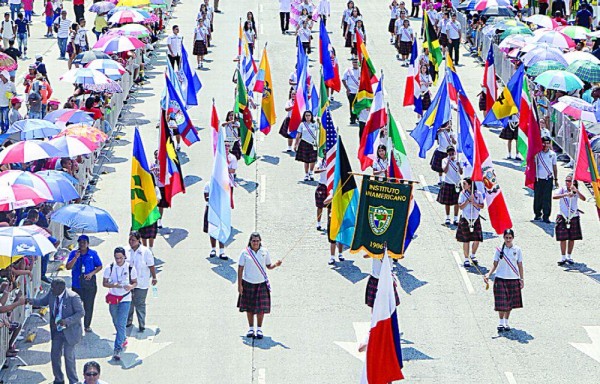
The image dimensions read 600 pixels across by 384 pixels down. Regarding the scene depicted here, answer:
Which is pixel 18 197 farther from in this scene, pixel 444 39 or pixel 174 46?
pixel 444 39

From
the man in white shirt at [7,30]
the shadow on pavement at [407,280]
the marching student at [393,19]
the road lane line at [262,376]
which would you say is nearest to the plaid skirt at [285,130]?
the shadow on pavement at [407,280]

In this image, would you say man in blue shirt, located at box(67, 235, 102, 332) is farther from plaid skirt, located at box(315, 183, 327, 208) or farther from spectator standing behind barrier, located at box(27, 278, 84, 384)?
plaid skirt, located at box(315, 183, 327, 208)

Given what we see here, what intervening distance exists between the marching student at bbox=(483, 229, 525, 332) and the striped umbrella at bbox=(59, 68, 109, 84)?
13.1 meters

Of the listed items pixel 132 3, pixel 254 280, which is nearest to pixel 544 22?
pixel 132 3

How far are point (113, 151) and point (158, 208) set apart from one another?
6908 millimetres

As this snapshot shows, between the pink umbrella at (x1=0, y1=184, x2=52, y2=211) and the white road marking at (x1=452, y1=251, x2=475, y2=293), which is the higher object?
Answer: the pink umbrella at (x1=0, y1=184, x2=52, y2=211)

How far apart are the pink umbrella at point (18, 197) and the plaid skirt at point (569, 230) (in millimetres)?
9324

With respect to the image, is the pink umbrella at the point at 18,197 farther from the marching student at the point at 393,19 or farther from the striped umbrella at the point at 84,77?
the marching student at the point at 393,19

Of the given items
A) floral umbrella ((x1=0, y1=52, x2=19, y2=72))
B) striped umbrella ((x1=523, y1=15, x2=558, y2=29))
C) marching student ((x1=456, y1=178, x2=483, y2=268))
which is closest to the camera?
marching student ((x1=456, y1=178, x2=483, y2=268))

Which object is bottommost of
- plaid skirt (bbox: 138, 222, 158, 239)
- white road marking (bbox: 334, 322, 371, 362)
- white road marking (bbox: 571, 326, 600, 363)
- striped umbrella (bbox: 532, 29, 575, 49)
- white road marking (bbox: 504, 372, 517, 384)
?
white road marking (bbox: 571, 326, 600, 363)

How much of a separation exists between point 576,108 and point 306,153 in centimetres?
627

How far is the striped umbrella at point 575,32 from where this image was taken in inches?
1478

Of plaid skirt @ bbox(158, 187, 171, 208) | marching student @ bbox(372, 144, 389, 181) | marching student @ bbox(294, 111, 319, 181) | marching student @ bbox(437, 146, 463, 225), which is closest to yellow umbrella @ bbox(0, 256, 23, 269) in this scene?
plaid skirt @ bbox(158, 187, 171, 208)

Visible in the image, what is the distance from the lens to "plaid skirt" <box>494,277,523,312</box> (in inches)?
828
